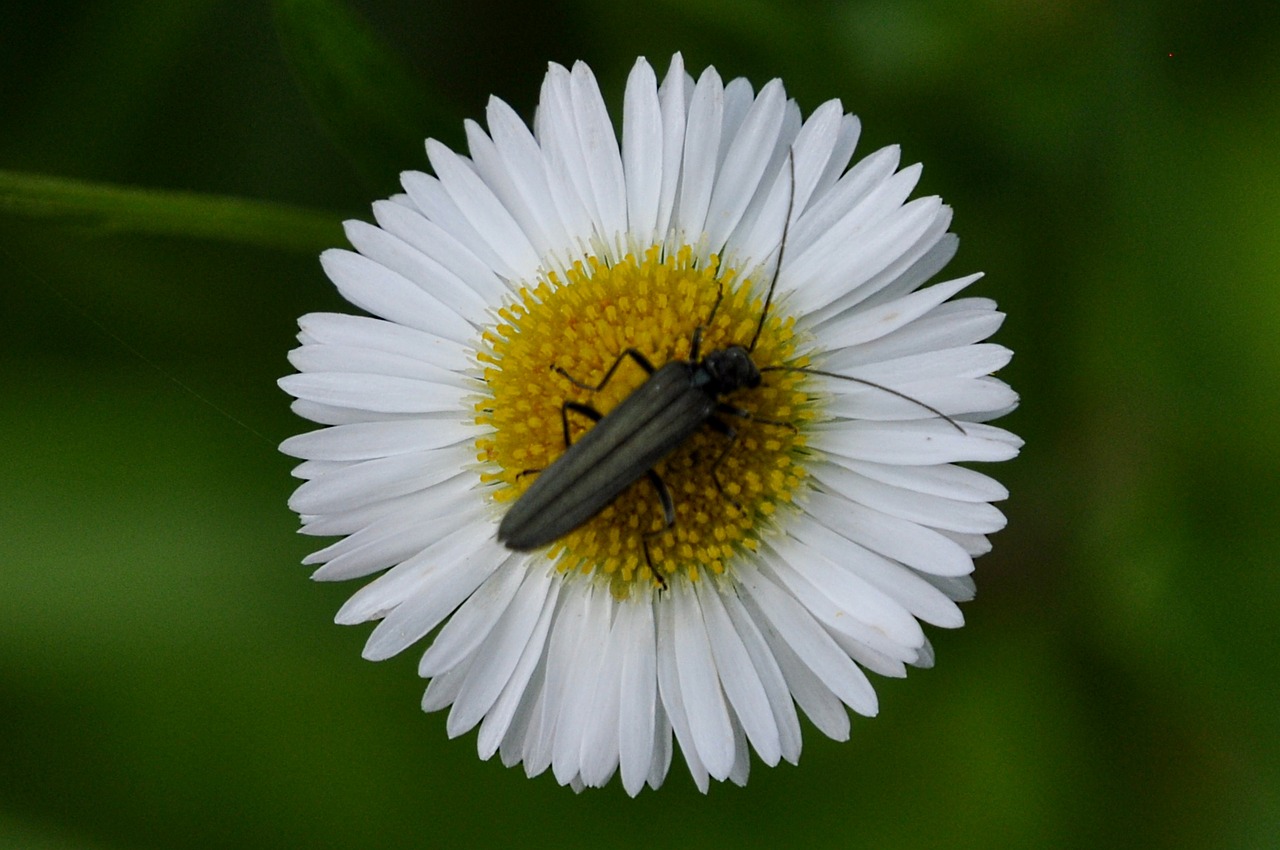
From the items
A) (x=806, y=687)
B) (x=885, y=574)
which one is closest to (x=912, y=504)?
(x=885, y=574)

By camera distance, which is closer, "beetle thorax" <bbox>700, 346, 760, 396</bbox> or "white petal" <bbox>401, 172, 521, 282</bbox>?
"beetle thorax" <bbox>700, 346, 760, 396</bbox>

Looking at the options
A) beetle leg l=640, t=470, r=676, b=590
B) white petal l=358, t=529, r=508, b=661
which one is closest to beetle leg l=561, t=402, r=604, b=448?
beetle leg l=640, t=470, r=676, b=590

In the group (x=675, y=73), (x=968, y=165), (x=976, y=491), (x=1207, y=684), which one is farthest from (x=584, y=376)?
(x=1207, y=684)

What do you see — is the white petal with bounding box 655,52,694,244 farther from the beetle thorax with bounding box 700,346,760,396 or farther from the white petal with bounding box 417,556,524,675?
the white petal with bounding box 417,556,524,675

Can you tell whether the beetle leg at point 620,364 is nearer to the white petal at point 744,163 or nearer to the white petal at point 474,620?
the white petal at point 744,163

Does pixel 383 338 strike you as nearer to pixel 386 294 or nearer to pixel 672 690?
pixel 386 294

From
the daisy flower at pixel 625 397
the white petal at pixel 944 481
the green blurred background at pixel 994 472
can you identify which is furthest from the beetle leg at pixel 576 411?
the green blurred background at pixel 994 472
